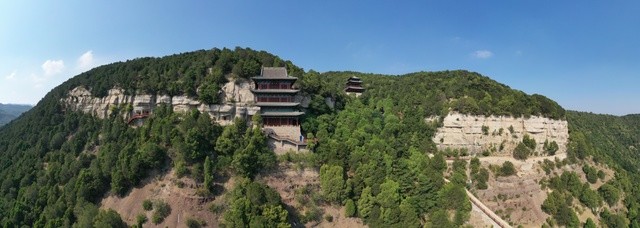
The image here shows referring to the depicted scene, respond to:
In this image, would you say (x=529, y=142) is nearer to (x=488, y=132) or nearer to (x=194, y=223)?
(x=488, y=132)

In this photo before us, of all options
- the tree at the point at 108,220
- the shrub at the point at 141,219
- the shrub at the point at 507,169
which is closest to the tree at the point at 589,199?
Result: the shrub at the point at 507,169

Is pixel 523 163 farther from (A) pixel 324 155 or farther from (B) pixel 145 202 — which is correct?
(B) pixel 145 202

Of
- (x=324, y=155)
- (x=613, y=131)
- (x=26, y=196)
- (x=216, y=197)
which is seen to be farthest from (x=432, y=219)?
(x=613, y=131)

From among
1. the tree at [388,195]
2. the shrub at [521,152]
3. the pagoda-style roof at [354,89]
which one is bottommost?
the tree at [388,195]

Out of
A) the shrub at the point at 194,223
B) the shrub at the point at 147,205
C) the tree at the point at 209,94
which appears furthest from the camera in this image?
the tree at the point at 209,94

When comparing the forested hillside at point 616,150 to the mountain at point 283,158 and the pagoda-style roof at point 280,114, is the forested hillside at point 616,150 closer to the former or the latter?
the mountain at point 283,158

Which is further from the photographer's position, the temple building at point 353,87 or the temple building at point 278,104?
the temple building at point 353,87

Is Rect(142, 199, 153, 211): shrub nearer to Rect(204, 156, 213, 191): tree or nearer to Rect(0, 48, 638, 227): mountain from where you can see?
Result: Rect(0, 48, 638, 227): mountain
